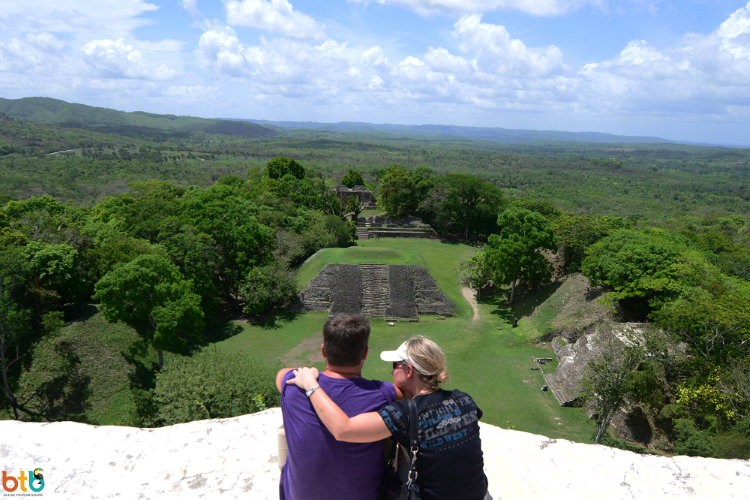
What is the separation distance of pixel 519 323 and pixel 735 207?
91.8m

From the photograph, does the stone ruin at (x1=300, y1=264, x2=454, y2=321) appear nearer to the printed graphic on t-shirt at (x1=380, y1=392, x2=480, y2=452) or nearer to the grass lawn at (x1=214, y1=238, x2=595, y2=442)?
the grass lawn at (x1=214, y1=238, x2=595, y2=442)

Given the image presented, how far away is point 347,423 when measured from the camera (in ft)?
9.14

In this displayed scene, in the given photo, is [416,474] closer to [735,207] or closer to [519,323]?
[519,323]

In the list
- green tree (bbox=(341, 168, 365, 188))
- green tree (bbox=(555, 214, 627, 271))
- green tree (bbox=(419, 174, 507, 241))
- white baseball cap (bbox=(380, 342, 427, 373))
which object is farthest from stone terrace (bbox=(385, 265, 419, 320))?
green tree (bbox=(341, 168, 365, 188))

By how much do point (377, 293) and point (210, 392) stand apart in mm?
16597

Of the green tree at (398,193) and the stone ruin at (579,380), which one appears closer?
the stone ruin at (579,380)

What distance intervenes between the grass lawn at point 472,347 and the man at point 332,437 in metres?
14.5

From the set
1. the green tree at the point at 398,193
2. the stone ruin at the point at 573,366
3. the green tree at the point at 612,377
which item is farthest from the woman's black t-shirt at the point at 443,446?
the green tree at the point at 398,193

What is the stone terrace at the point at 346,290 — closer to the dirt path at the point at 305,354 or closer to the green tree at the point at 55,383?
the dirt path at the point at 305,354

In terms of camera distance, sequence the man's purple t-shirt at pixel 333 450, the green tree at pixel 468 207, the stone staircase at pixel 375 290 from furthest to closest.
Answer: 1. the green tree at pixel 468 207
2. the stone staircase at pixel 375 290
3. the man's purple t-shirt at pixel 333 450

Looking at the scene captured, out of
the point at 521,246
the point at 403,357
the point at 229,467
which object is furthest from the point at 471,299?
the point at 403,357

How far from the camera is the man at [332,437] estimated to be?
299 cm

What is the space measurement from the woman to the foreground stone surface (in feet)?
6.68

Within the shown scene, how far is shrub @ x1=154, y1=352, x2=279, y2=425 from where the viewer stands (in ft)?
41.5
